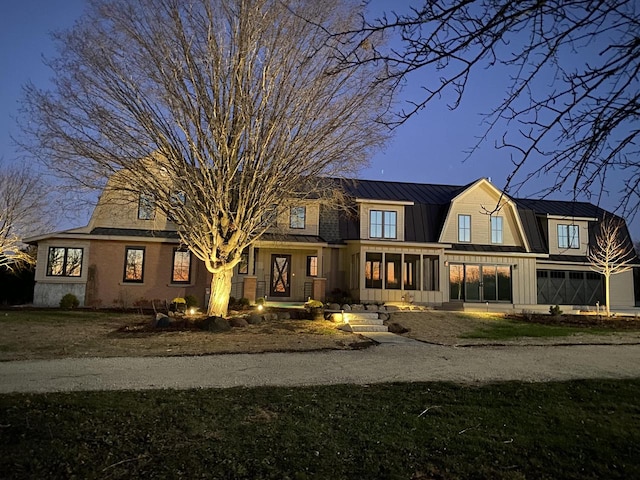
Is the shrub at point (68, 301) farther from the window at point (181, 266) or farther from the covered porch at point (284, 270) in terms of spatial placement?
the covered porch at point (284, 270)

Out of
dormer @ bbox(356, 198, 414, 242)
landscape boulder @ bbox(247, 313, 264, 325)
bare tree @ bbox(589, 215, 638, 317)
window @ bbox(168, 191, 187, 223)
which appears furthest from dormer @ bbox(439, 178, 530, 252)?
window @ bbox(168, 191, 187, 223)

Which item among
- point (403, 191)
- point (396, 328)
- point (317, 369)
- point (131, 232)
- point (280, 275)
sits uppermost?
point (403, 191)

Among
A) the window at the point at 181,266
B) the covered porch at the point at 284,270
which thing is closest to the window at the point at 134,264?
the window at the point at 181,266

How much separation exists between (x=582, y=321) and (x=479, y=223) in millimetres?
6603

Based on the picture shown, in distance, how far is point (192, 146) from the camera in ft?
43.1

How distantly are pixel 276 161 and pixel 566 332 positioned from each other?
10062mm

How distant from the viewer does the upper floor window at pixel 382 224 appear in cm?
2122

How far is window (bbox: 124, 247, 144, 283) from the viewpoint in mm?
19352

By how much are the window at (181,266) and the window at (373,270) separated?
7.40 m

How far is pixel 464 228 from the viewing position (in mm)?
22203

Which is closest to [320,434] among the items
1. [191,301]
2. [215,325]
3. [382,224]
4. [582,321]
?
[215,325]

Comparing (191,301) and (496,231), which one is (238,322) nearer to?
(191,301)

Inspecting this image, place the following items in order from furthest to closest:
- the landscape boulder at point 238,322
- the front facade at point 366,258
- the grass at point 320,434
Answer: the front facade at point 366,258, the landscape boulder at point 238,322, the grass at point 320,434

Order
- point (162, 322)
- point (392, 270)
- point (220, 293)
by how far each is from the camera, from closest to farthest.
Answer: point (162, 322)
point (220, 293)
point (392, 270)
